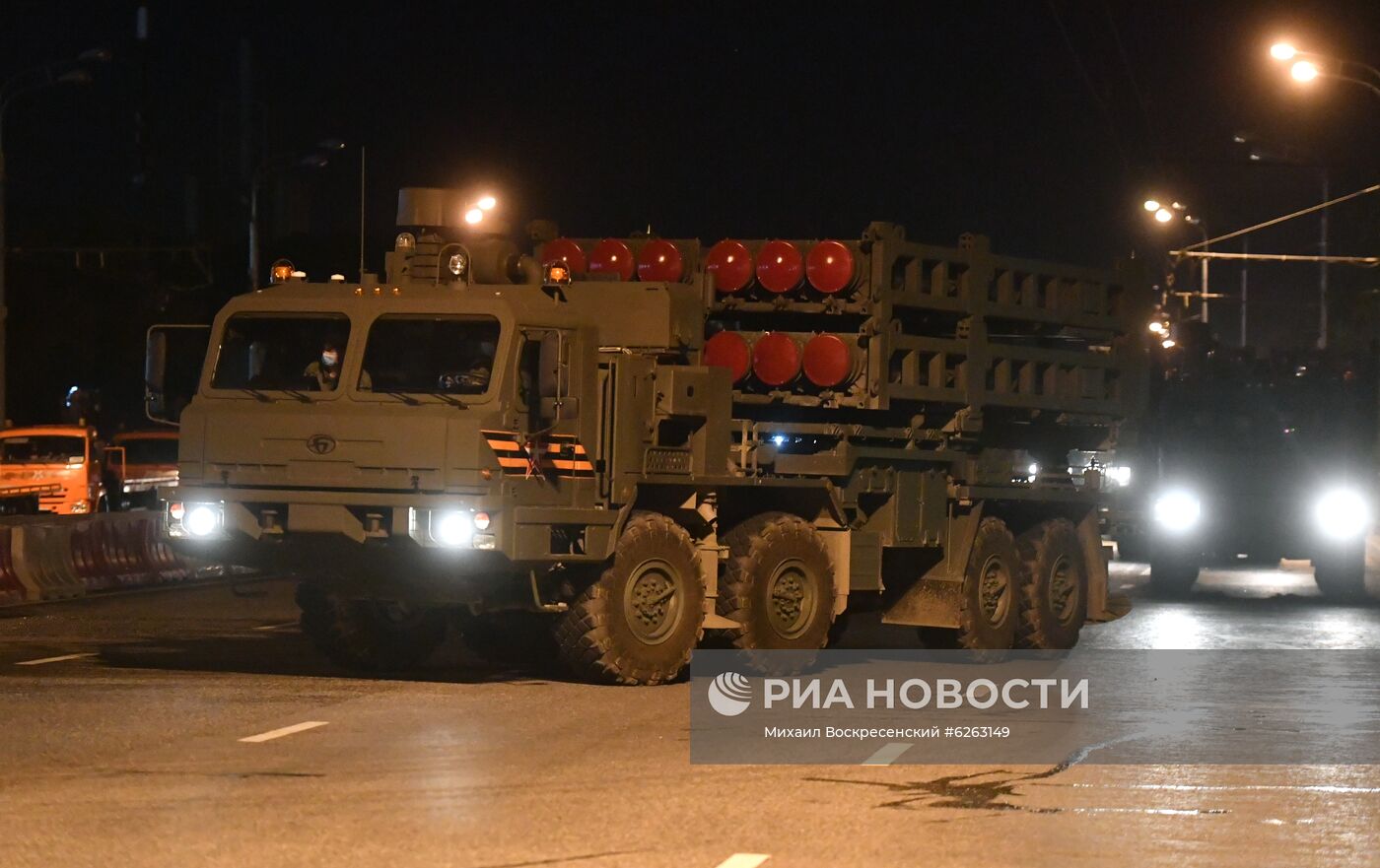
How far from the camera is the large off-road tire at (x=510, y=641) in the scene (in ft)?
A: 52.1

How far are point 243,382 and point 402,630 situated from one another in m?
2.17

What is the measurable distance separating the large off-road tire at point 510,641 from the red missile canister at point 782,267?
2.84 m

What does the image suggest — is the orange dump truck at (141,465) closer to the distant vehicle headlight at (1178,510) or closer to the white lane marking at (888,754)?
the distant vehicle headlight at (1178,510)

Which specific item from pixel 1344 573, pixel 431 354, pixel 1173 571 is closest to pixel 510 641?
pixel 431 354

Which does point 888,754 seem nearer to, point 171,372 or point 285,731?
point 285,731

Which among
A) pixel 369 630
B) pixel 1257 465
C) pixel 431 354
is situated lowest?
pixel 369 630

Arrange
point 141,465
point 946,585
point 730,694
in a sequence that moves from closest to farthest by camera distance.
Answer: point 730,694 < point 946,585 < point 141,465

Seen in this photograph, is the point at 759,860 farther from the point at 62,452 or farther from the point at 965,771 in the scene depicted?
the point at 62,452

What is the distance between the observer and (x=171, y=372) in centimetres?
1461

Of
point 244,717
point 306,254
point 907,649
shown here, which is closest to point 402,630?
point 244,717

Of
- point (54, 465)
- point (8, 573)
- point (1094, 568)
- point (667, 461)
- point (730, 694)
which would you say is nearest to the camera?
point (730, 694)

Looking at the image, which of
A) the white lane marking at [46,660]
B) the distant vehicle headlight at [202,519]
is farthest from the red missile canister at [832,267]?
the white lane marking at [46,660]

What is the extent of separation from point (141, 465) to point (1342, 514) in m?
22.8

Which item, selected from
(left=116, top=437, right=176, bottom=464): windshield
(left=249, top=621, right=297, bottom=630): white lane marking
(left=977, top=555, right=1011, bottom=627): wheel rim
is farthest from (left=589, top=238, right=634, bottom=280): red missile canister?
(left=116, top=437, right=176, bottom=464): windshield
